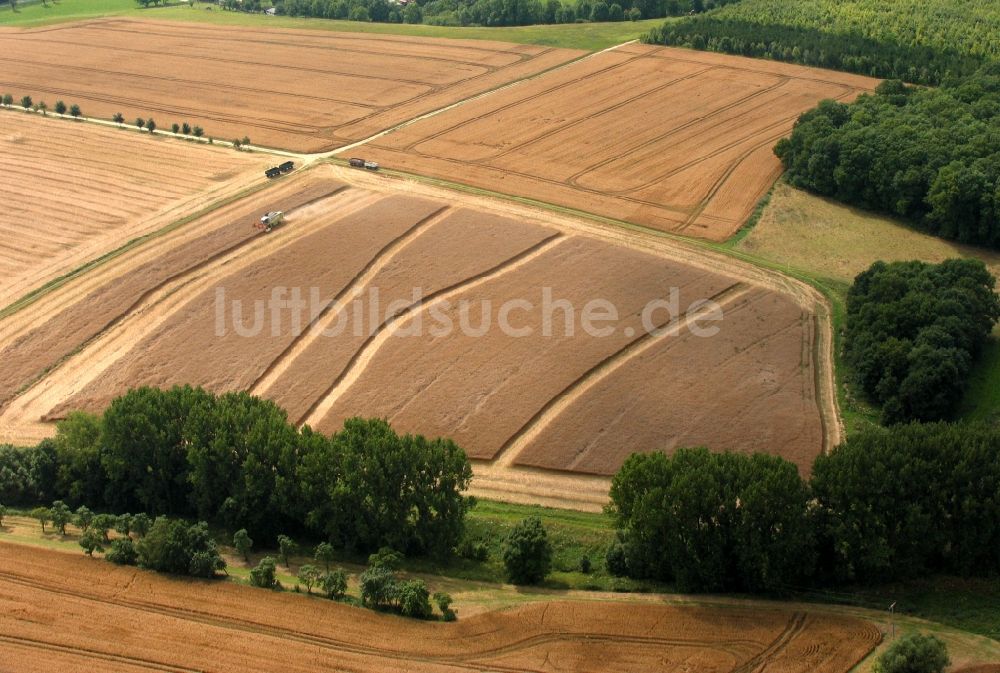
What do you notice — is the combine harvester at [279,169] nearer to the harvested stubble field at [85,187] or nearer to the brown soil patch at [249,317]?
the harvested stubble field at [85,187]

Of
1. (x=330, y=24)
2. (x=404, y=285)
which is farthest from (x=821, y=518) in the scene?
(x=330, y=24)

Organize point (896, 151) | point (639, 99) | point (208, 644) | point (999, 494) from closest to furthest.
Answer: point (208, 644), point (999, 494), point (896, 151), point (639, 99)

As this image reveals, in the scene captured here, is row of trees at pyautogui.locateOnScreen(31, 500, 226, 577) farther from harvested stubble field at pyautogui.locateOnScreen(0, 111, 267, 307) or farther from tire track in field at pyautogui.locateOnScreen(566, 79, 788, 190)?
tire track in field at pyautogui.locateOnScreen(566, 79, 788, 190)

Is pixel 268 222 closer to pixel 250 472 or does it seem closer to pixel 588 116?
pixel 250 472

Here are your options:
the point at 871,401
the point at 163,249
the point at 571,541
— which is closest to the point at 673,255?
the point at 871,401

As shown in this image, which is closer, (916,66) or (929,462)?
(929,462)

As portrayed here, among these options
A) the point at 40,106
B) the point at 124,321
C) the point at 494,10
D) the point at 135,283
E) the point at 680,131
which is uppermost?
the point at 494,10

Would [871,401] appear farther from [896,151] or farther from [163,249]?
[163,249]

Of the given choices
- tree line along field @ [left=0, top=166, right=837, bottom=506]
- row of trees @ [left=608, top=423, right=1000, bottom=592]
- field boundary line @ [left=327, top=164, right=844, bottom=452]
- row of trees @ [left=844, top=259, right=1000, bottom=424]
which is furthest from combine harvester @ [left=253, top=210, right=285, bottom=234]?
row of trees @ [left=608, top=423, right=1000, bottom=592]

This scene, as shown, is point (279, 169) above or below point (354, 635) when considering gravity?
above
